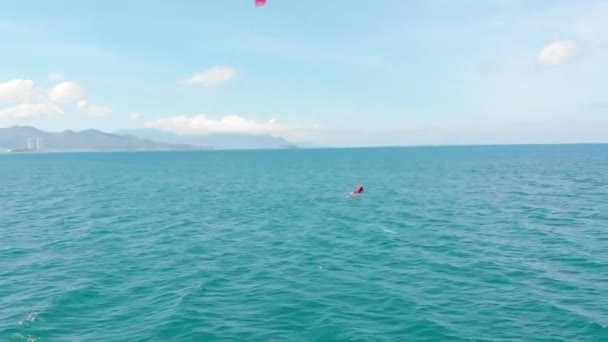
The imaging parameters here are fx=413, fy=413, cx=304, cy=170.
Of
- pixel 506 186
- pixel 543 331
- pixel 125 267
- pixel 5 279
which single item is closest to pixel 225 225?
pixel 125 267

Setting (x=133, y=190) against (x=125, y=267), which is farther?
(x=133, y=190)

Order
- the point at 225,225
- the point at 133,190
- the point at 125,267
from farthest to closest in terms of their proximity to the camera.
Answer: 1. the point at 133,190
2. the point at 225,225
3. the point at 125,267

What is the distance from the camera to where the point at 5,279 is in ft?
114

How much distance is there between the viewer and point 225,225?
5700 centimetres

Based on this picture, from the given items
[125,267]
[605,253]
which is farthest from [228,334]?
[605,253]

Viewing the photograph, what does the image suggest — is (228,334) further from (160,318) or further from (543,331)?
(543,331)

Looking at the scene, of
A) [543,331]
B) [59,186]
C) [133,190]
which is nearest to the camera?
[543,331]

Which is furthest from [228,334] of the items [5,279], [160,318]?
[5,279]

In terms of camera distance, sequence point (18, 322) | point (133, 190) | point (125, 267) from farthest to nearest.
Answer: point (133, 190) < point (125, 267) < point (18, 322)

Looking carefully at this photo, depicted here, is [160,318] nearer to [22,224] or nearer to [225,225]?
[225,225]

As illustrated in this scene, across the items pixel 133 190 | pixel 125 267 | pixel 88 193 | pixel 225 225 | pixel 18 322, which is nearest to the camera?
pixel 18 322

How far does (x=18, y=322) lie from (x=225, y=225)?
31.7m

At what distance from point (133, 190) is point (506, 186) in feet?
297

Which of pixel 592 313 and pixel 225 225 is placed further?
pixel 225 225
